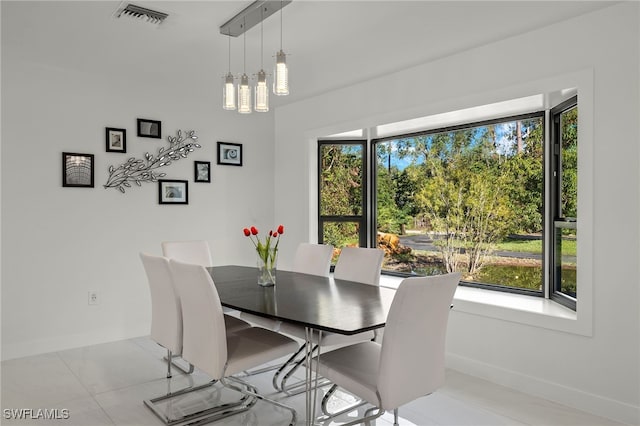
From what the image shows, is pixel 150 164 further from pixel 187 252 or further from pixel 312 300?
pixel 312 300

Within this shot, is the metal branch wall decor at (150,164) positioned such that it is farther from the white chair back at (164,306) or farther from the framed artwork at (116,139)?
the white chair back at (164,306)

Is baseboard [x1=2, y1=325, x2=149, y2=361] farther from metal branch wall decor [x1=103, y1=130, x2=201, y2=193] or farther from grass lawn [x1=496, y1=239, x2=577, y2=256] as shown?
grass lawn [x1=496, y1=239, x2=577, y2=256]

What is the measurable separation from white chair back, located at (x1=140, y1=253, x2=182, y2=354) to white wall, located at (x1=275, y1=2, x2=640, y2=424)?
6.73 ft

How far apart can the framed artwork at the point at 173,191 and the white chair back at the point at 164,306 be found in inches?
67.7

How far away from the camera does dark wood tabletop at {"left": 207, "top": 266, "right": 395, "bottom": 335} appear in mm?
2109

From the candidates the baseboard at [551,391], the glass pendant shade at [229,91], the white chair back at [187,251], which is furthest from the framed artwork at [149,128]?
the baseboard at [551,391]

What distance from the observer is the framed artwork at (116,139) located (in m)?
4.18

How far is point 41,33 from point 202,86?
1524 millimetres

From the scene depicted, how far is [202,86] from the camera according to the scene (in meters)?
4.48

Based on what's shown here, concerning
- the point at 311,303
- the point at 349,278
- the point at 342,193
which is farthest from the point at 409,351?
the point at 342,193

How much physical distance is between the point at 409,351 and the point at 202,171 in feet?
11.0

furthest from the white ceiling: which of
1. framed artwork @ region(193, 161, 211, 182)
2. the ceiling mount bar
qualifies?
framed artwork @ region(193, 161, 211, 182)

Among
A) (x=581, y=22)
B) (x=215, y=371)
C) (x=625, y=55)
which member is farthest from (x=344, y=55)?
(x=215, y=371)

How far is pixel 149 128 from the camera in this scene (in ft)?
14.5
